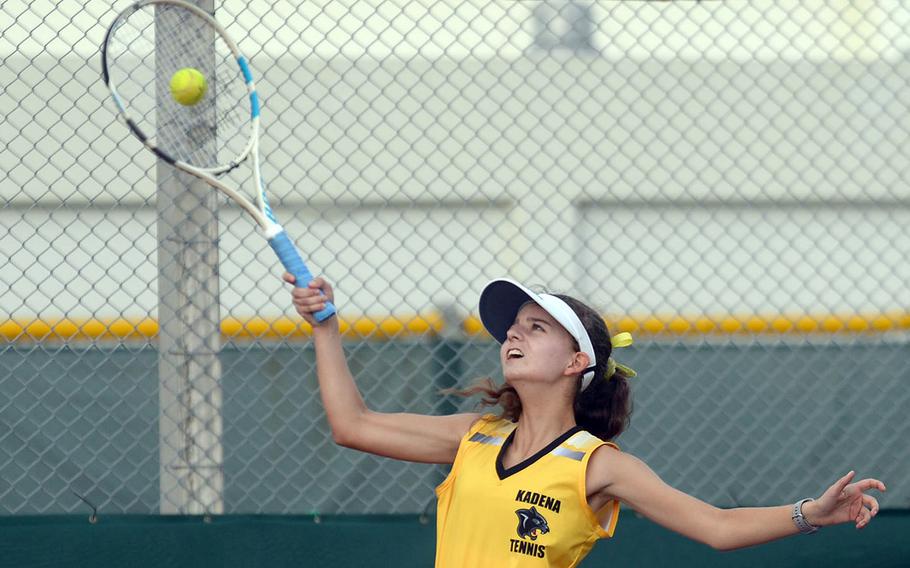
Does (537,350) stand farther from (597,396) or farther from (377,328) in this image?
(377,328)

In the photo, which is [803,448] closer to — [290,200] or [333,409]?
[333,409]

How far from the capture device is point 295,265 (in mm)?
2389

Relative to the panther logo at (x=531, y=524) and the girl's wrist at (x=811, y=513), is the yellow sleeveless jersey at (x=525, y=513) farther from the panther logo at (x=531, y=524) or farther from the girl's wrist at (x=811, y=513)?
the girl's wrist at (x=811, y=513)

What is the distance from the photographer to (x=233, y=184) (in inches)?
281

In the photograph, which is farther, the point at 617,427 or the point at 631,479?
the point at 617,427

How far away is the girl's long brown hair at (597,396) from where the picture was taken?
2627 millimetres

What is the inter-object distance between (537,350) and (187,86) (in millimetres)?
1115

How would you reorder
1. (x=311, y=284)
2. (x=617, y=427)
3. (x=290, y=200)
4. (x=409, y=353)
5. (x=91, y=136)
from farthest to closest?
(x=290, y=200)
(x=91, y=136)
(x=409, y=353)
(x=617, y=427)
(x=311, y=284)

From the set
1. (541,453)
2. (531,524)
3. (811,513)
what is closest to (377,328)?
(541,453)

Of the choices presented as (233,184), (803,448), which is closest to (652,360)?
(803,448)

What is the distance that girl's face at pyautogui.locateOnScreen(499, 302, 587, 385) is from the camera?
252cm

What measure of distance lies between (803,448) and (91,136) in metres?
4.85

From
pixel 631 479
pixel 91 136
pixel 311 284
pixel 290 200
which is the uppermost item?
pixel 91 136

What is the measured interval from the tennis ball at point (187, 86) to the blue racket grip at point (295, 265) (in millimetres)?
660
